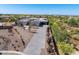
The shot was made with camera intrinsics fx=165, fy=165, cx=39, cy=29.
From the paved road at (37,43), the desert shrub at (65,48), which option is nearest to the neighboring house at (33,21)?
the paved road at (37,43)

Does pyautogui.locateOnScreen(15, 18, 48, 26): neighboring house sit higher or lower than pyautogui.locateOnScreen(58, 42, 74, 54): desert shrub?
higher

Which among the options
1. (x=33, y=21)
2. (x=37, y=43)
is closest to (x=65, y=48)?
(x=37, y=43)

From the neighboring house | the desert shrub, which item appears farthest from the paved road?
the desert shrub

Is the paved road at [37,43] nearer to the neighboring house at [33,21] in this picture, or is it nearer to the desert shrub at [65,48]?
the neighboring house at [33,21]

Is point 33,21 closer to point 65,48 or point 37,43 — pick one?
point 37,43

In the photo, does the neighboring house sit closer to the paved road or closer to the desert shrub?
the paved road

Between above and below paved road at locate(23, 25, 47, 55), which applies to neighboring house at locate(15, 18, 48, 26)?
above
